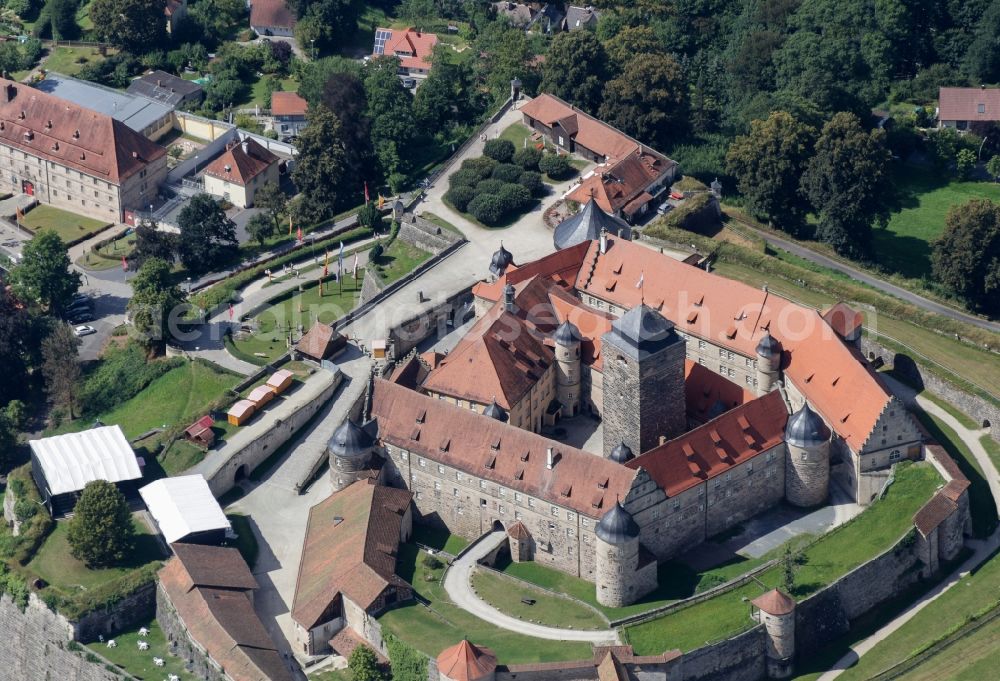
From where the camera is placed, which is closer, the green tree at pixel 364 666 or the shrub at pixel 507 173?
the green tree at pixel 364 666

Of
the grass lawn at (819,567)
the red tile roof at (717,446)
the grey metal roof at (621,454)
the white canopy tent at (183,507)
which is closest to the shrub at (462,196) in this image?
the white canopy tent at (183,507)

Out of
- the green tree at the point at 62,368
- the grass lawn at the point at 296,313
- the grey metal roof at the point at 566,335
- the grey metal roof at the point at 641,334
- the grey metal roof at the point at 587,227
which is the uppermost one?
the grey metal roof at the point at 641,334

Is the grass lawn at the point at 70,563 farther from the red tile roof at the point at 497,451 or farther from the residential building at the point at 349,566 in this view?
the red tile roof at the point at 497,451

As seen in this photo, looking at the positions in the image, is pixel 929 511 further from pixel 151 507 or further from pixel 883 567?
pixel 151 507

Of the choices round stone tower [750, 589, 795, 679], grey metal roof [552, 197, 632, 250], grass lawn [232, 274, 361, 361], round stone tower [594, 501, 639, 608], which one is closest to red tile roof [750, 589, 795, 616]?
round stone tower [750, 589, 795, 679]

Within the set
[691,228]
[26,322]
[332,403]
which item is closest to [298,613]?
[332,403]

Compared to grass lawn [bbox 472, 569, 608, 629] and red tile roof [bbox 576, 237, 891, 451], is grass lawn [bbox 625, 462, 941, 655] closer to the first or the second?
grass lawn [bbox 472, 569, 608, 629]
